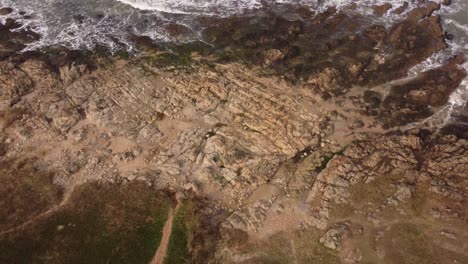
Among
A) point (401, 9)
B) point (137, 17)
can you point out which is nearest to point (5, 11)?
point (137, 17)

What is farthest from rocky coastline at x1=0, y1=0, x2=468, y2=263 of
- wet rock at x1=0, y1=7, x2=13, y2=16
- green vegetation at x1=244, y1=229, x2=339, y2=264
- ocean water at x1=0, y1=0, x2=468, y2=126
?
wet rock at x1=0, y1=7, x2=13, y2=16

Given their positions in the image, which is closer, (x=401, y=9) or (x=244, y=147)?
(x=244, y=147)

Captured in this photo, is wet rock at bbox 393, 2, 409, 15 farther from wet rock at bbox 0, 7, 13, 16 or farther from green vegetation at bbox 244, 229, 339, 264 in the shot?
wet rock at bbox 0, 7, 13, 16

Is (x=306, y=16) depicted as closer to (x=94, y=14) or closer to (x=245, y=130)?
(x=245, y=130)

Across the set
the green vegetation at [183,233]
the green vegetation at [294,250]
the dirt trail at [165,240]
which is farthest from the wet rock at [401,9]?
the dirt trail at [165,240]

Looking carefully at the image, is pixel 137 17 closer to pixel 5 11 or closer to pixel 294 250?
pixel 5 11

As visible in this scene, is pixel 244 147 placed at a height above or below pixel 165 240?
above

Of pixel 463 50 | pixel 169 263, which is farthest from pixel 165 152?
pixel 463 50

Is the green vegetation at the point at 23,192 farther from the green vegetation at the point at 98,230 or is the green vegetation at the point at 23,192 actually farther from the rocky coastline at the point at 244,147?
the green vegetation at the point at 98,230
